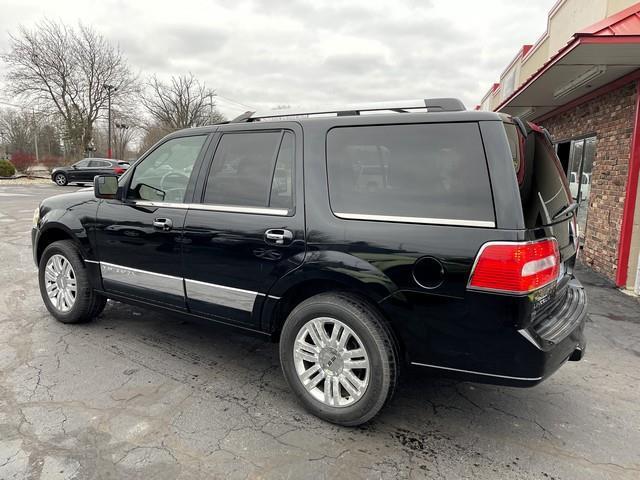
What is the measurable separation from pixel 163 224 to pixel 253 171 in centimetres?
86

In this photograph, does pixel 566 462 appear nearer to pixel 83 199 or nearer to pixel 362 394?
pixel 362 394

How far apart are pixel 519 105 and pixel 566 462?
844cm

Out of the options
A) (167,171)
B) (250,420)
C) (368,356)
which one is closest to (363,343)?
(368,356)

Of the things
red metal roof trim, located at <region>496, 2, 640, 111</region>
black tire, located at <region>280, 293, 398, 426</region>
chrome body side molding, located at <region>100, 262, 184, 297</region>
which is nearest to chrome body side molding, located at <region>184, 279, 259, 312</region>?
chrome body side molding, located at <region>100, 262, 184, 297</region>

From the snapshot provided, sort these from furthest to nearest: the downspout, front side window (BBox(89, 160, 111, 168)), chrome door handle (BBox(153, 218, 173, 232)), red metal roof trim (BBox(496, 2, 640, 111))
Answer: front side window (BBox(89, 160, 111, 168))
the downspout
red metal roof trim (BBox(496, 2, 640, 111))
chrome door handle (BBox(153, 218, 173, 232))

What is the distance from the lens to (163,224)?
11.3 feet

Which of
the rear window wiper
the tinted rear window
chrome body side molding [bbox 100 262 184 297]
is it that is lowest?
chrome body side molding [bbox 100 262 184 297]

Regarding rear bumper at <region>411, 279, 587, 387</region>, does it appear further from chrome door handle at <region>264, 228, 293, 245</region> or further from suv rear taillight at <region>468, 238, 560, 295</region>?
chrome door handle at <region>264, 228, 293, 245</region>

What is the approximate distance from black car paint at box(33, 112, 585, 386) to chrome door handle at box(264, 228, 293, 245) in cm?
5

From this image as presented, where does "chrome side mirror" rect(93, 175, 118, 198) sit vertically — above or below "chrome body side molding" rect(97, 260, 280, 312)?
above

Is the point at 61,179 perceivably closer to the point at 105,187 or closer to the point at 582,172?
the point at 105,187

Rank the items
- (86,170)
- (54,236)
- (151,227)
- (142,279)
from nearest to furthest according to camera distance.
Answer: (151,227), (142,279), (54,236), (86,170)

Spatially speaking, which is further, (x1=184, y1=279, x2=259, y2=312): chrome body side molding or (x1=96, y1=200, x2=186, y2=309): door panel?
(x1=96, y1=200, x2=186, y2=309): door panel

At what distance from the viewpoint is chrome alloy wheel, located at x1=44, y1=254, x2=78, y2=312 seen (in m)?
4.24
